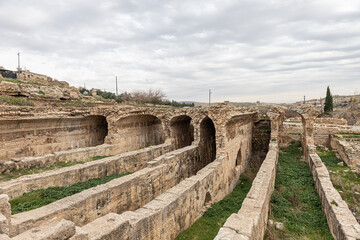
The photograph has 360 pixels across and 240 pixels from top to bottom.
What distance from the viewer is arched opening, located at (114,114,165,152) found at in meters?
14.5

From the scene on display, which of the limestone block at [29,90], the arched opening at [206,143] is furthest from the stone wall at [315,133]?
the limestone block at [29,90]

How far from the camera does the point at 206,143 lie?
553 inches

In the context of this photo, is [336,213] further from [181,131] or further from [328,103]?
[328,103]

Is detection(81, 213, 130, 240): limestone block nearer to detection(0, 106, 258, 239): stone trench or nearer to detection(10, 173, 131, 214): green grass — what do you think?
detection(0, 106, 258, 239): stone trench

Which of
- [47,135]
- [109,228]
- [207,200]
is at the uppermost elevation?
[47,135]

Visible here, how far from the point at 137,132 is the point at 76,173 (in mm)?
8220

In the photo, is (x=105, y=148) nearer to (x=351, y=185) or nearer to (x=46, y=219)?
(x=46, y=219)

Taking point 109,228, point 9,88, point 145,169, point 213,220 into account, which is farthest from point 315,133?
point 9,88

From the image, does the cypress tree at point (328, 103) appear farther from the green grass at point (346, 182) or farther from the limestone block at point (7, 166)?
the limestone block at point (7, 166)

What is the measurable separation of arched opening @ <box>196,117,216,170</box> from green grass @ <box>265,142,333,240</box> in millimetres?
4145

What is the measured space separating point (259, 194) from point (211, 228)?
1842 mm

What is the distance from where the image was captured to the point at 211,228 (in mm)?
6797

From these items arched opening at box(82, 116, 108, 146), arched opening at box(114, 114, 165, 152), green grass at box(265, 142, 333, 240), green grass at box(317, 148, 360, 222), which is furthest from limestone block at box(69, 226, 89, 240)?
arched opening at box(82, 116, 108, 146)

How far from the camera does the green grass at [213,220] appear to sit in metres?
6.38
